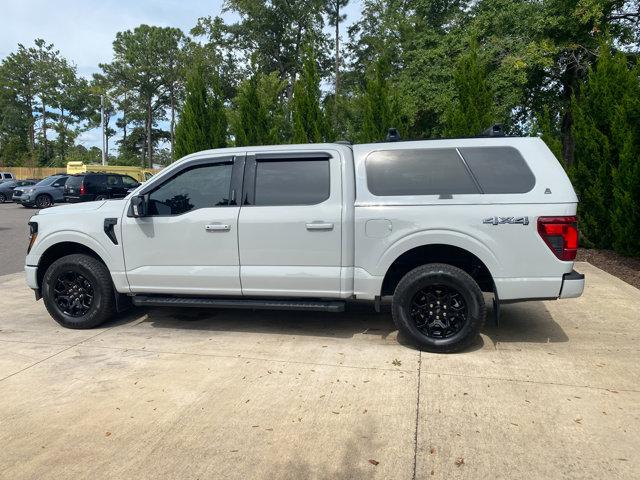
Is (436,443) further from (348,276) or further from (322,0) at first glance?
(322,0)

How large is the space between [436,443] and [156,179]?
3810 millimetres

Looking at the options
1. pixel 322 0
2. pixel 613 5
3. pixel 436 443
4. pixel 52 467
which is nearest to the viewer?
pixel 52 467

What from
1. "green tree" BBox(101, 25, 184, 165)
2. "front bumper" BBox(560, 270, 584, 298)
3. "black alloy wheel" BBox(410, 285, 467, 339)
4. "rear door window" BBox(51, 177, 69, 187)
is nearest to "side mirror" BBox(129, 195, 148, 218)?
"black alloy wheel" BBox(410, 285, 467, 339)

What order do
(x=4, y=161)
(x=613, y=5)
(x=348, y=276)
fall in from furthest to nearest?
(x=4, y=161), (x=613, y=5), (x=348, y=276)

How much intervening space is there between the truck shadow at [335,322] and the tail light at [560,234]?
3.76 ft

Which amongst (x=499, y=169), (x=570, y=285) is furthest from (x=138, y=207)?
(x=570, y=285)

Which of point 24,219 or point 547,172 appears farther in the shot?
point 24,219

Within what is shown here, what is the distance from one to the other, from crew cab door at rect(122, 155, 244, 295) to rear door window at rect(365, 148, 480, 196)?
145 cm

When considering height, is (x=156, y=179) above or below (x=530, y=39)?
below

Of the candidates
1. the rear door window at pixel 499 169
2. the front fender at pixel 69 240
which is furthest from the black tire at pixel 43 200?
the rear door window at pixel 499 169

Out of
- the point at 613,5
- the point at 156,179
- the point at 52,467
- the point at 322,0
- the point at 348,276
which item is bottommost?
the point at 52,467

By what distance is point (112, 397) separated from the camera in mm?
3713

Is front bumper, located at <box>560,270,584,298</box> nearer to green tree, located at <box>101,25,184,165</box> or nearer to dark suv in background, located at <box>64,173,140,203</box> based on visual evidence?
dark suv in background, located at <box>64,173,140,203</box>

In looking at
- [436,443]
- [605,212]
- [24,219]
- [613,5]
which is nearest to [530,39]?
[613,5]
